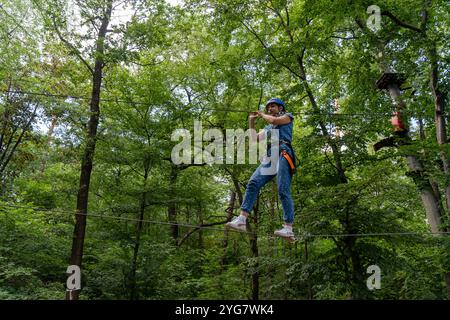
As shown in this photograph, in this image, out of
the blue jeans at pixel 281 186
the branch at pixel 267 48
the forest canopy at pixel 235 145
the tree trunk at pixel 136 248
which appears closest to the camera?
the blue jeans at pixel 281 186

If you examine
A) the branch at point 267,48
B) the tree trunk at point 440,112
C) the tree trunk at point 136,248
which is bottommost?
the tree trunk at point 136,248

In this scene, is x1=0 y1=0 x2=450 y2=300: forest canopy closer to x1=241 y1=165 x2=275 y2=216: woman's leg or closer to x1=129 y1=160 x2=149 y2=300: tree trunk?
x1=129 y1=160 x2=149 y2=300: tree trunk

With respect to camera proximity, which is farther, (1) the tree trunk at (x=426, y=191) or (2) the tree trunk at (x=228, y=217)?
(2) the tree trunk at (x=228, y=217)

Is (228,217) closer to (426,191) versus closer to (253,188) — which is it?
(426,191)

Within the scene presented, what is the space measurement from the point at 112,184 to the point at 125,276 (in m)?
2.81

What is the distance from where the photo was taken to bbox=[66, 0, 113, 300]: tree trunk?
9.23 m

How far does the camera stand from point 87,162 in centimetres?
960

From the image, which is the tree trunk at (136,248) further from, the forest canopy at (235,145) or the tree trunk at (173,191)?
the tree trunk at (173,191)

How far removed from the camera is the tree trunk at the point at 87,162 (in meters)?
9.23

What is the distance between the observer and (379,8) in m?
8.30

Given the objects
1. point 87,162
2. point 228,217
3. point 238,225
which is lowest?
point 238,225

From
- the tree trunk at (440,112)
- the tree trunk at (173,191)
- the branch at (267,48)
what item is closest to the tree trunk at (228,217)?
the tree trunk at (173,191)

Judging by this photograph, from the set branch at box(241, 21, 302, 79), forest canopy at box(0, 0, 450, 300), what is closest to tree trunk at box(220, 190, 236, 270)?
forest canopy at box(0, 0, 450, 300)

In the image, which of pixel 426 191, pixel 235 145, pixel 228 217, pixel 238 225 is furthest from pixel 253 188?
pixel 228 217
